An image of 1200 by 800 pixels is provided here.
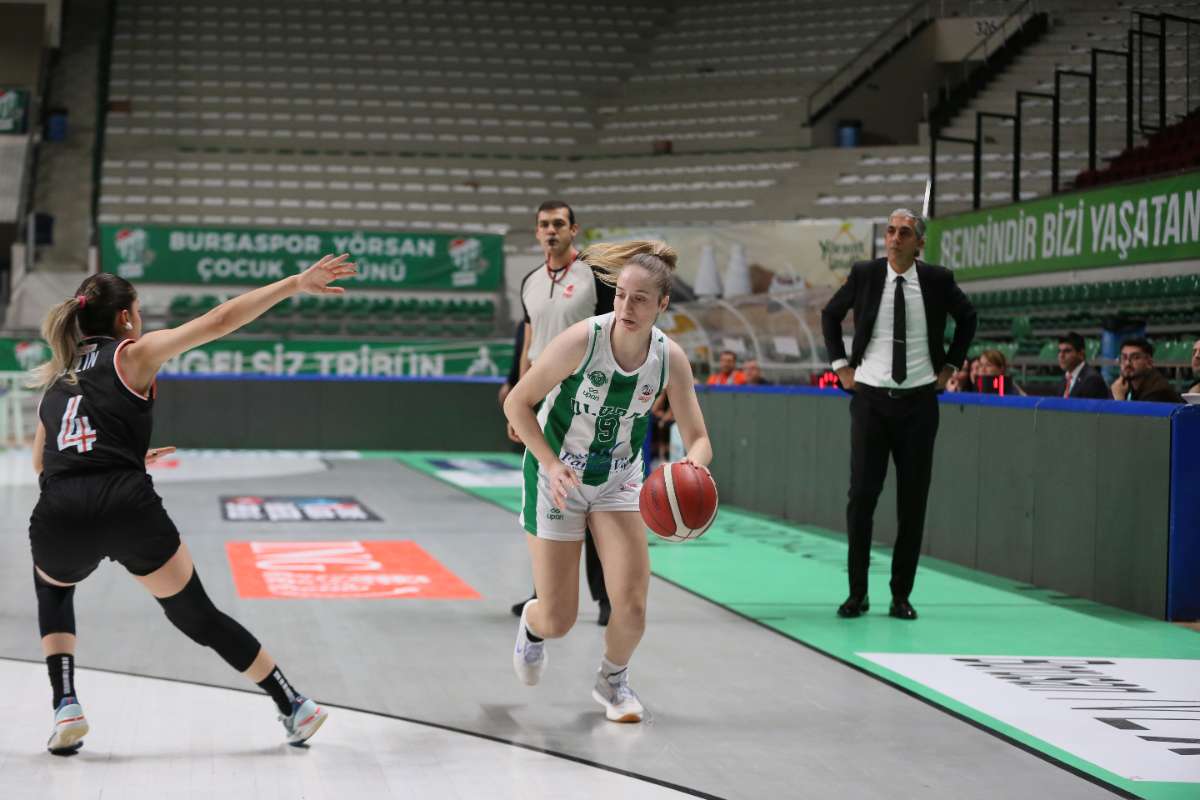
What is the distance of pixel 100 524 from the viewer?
417cm

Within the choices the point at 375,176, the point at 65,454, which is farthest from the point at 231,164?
the point at 65,454

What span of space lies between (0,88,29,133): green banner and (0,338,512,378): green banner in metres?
8.81

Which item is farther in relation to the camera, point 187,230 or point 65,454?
point 187,230

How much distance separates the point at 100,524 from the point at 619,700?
1.82 meters

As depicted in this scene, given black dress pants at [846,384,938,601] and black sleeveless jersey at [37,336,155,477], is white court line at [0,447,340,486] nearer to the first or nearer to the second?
black dress pants at [846,384,938,601]

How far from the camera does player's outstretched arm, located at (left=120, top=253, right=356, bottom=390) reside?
4051mm

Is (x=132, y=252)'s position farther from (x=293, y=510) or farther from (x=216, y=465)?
(x=293, y=510)

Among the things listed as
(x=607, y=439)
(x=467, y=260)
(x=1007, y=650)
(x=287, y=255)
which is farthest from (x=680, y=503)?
(x=287, y=255)

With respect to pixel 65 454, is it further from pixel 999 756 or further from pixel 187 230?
pixel 187 230

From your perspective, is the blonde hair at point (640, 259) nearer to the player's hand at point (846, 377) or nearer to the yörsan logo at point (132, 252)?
the player's hand at point (846, 377)

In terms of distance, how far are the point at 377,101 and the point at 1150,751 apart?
2909 cm

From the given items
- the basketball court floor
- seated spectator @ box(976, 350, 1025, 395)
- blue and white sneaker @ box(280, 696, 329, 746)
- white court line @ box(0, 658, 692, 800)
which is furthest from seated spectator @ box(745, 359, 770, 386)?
blue and white sneaker @ box(280, 696, 329, 746)

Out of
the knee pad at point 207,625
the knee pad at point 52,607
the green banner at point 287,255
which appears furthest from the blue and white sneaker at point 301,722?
the green banner at point 287,255

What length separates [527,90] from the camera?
32.4 meters
